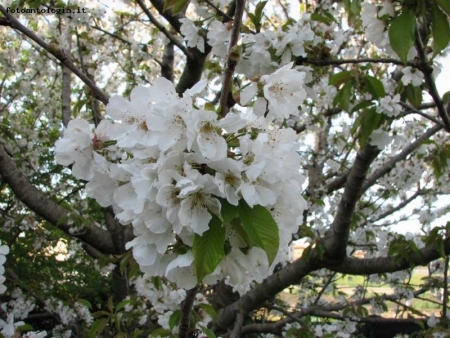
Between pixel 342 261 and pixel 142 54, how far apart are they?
9.58 feet

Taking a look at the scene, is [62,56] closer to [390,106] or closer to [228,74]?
[228,74]

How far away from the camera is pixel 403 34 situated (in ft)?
4.00

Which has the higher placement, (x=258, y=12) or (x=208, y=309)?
(x=258, y=12)

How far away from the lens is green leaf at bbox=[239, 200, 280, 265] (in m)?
0.79

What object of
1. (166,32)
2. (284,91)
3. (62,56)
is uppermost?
(166,32)

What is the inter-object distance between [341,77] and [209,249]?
1.28 m

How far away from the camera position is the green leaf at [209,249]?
2.64 feet

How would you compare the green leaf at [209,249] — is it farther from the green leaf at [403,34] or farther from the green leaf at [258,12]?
the green leaf at [258,12]

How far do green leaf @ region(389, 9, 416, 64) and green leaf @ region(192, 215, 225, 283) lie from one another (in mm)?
771

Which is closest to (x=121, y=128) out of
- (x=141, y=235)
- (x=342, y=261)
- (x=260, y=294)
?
(x=141, y=235)

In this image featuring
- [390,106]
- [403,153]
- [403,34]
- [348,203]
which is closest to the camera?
[403,34]

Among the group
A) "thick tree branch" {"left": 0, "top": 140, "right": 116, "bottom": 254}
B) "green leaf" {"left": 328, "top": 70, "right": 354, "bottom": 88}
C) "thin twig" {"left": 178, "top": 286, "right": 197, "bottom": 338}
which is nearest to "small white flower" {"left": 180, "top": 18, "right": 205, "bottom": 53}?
"green leaf" {"left": 328, "top": 70, "right": 354, "bottom": 88}

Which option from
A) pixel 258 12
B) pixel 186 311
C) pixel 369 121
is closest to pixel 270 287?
pixel 369 121

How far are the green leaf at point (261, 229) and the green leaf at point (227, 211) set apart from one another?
0.01 m
